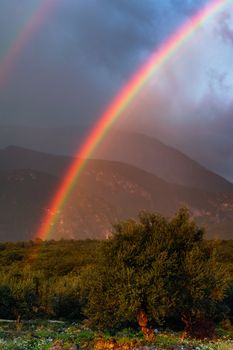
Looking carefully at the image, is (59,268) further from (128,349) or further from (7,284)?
(128,349)

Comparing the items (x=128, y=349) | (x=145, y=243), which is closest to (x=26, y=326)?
(x=145, y=243)

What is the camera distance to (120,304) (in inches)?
1171

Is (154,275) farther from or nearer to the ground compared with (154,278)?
farther from the ground

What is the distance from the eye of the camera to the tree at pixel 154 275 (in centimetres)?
2950

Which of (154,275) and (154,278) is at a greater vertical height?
(154,275)

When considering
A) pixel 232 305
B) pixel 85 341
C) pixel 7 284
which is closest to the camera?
pixel 85 341

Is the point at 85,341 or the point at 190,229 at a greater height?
the point at 190,229

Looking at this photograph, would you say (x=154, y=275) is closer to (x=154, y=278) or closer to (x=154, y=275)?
(x=154, y=275)

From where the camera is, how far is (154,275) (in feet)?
97.6

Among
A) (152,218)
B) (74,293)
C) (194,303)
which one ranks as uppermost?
(152,218)

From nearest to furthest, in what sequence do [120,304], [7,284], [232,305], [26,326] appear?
[120,304] < [26,326] < [7,284] < [232,305]

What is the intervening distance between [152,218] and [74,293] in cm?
1473

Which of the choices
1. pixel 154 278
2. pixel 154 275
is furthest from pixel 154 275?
pixel 154 278

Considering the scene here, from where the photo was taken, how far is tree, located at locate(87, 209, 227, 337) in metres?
29.5
